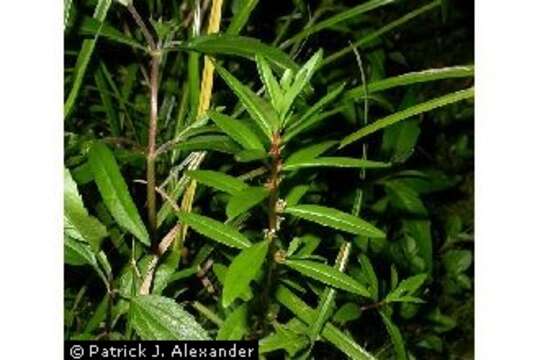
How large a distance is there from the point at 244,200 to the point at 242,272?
4cm

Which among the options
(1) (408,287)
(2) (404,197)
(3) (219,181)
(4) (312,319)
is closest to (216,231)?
(3) (219,181)

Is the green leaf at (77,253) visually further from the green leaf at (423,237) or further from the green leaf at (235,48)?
the green leaf at (423,237)

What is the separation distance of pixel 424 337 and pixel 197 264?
40 centimetres

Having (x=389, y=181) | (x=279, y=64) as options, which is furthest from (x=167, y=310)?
(x=389, y=181)

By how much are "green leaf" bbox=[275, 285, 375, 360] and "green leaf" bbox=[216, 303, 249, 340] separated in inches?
1.4

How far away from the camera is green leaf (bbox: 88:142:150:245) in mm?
564

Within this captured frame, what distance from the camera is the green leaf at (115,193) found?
1.85 feet

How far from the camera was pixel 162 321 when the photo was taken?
60cm

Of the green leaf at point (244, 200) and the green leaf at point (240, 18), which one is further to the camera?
the green leaf at point (240, 18)

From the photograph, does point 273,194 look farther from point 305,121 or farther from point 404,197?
point 404,197

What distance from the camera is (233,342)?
64 centimetres

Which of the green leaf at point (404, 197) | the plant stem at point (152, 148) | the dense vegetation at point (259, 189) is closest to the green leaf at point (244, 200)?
the dense vegetation at point (259, 189)

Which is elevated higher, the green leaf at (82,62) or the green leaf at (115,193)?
the green leaf at (82,62)
